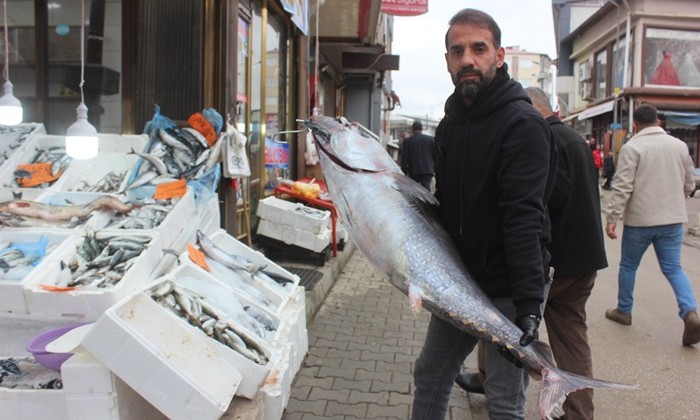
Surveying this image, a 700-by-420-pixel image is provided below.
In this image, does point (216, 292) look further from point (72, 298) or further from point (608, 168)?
point (608, 168)

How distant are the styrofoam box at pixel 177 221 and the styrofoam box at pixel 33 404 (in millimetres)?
1375

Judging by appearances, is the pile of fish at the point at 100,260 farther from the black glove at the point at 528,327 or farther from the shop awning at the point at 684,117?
the shop awning at the point at 684,117

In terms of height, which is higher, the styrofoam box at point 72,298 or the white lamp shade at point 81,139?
the white lamp shade at point 81,139

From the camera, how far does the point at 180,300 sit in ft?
9.88

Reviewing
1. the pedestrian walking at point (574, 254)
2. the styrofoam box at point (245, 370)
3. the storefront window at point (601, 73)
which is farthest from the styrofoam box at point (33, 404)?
the storefront window at point (601, 73)

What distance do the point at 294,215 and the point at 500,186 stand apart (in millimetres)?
4581

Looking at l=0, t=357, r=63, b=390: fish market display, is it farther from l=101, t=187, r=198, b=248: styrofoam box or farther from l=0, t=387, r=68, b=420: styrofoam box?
l=101, t=187, r=198, b=248: styrofoam box

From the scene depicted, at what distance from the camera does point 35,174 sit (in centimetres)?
435

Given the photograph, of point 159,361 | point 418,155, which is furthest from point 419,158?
→ point 159,361

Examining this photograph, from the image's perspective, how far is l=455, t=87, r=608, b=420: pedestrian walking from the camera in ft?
9.70

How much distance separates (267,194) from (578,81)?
1286 inches

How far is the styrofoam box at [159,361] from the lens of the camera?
2.32 meters

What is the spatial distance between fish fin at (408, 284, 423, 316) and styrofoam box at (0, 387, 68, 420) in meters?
1.77

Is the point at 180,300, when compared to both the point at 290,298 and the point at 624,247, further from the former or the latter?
the point at 624,247
